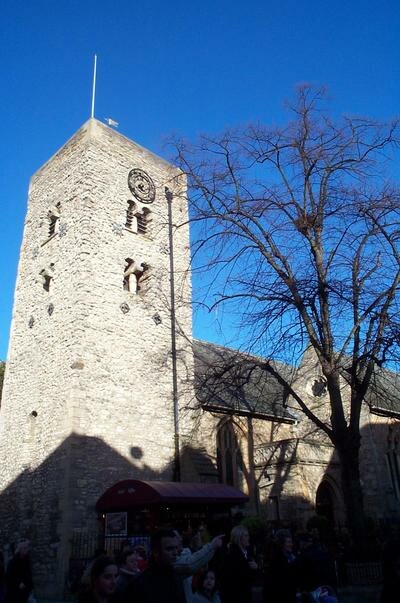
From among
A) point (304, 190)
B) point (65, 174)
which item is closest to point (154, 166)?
point (65, 174)

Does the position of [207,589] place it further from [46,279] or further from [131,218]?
[131,218]

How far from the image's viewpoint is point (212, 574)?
538 centimetres

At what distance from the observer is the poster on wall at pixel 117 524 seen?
A: 13293 mm

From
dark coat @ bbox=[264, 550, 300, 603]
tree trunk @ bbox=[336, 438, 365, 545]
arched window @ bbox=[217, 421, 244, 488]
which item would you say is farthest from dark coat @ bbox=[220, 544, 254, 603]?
arched window @ bbox=[217, 421, 244, 488]

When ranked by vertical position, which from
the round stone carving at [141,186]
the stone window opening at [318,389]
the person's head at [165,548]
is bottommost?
the person's head at [165,548]

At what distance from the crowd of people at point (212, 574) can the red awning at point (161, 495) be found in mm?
7177

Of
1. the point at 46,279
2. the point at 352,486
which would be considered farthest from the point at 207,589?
the point at 46,279

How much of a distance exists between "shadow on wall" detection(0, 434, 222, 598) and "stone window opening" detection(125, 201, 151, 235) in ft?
29.8

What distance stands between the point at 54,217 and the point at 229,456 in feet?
40.8

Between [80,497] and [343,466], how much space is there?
7632 millimetres

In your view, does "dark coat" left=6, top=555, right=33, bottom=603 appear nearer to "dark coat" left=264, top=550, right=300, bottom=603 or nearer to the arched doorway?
"dark coat" left=264, top=550, right=300, bottom=603

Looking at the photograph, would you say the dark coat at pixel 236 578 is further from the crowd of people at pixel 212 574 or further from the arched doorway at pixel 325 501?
the arched doorway at pixel 325 501

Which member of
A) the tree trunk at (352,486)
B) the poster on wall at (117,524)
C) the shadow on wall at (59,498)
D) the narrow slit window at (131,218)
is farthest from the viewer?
the narrow slit window at (131,218)

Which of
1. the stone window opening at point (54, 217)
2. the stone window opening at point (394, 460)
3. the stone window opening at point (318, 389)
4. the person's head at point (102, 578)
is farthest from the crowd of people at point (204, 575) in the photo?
the stone window opening at point (394, 460)
